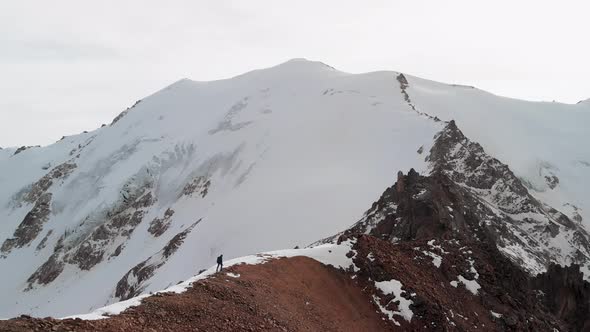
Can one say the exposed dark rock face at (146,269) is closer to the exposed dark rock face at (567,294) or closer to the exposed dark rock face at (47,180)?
the exposed dark rock face at (567,294)

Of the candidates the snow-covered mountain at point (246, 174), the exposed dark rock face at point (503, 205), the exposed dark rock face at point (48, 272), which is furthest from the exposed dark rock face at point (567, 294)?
the exposed dark rock face at point (48, 272)

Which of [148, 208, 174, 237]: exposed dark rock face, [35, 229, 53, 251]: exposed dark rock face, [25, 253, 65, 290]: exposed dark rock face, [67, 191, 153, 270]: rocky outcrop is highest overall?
[148, 208, 174, 237]: exposed dark rock face

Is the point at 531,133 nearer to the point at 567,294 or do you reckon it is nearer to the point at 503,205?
the point at 503,205

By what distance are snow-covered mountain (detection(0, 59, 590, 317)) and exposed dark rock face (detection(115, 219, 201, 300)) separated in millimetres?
265

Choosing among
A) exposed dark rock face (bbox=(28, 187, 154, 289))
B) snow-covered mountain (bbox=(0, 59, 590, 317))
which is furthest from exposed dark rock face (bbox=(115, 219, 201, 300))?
exposed dark rock face (bbox=(28, 187, 154, 289))

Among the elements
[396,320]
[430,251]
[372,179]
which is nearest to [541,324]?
[430,251]

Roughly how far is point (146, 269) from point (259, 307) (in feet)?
150

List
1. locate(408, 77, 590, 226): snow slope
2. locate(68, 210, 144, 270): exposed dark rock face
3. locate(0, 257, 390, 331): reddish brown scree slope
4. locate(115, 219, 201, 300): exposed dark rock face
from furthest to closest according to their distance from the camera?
locate(68, 210, 144, 270): exposed dark rock face → locate(408, 77, 590, 226): snow slope → locate(115, 219, 201, 300): exposed dark rock face → locate(0, 257, 390, 331): reddish brown scree slope

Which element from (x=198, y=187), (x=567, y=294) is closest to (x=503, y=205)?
(x=567, y=294)

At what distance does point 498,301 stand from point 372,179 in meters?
30.5

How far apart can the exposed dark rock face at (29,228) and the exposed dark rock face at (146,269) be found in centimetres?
3975

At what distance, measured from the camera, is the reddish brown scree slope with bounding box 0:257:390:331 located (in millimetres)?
16578

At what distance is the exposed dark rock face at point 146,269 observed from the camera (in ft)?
200

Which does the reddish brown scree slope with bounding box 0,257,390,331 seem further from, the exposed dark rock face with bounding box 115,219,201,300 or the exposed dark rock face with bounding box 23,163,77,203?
the exposed dark rock face with bounding box 23,163,77,203
